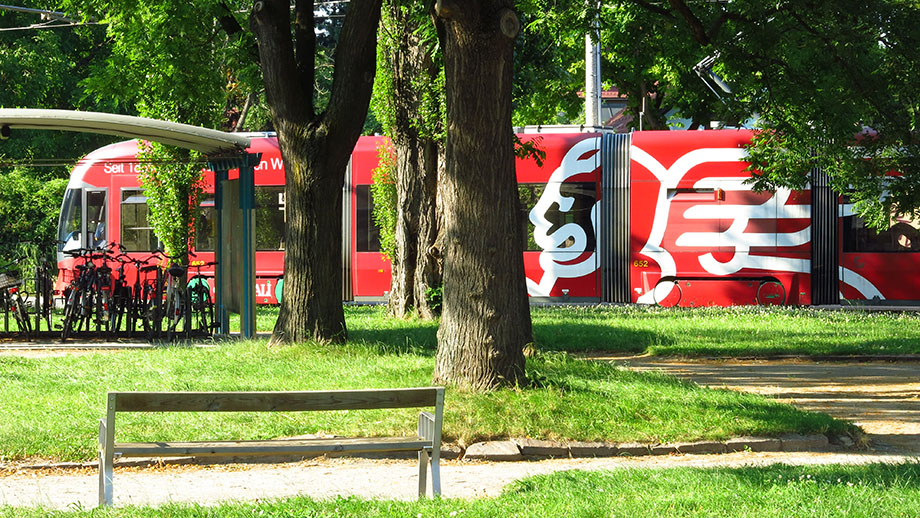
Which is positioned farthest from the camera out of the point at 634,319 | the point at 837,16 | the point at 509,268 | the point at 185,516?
the point at 634,319

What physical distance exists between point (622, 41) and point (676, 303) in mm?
7772

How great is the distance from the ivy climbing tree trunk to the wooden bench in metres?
12.0

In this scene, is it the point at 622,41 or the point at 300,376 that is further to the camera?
the point at 622,41

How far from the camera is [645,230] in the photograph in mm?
23156

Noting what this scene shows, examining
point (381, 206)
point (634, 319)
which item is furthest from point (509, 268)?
point (381, 206)

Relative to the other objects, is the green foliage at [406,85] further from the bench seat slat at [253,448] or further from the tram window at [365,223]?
the bench seat slat at [253,448]

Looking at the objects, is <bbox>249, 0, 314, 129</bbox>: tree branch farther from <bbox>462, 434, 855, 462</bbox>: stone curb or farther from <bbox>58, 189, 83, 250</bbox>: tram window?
<bbox>58, 189, 83, 250</bbox>: tram window

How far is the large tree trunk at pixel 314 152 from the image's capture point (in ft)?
45.4

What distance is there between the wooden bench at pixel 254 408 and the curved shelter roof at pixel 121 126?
881 centimetres

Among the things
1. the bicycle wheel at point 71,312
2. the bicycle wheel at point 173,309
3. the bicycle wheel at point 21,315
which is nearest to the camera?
the bicycle wheel at point 173,309

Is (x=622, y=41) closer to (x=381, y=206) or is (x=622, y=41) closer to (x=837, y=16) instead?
(x=837, y=16)

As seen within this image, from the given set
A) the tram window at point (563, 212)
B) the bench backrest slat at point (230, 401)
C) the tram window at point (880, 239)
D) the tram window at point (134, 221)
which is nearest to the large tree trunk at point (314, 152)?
the bench backrest slat at point (230, 401)

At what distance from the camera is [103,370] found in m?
12.1

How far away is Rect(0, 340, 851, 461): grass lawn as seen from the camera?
877cm
